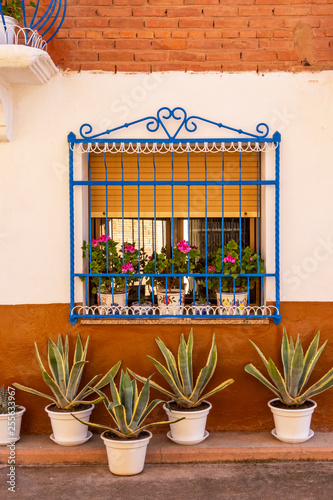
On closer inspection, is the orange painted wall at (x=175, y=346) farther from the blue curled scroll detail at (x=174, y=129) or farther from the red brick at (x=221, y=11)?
the red brick at (x=221, y=11)

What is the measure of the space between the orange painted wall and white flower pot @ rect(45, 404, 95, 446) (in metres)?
0.33

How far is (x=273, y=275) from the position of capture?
5031 millimetres

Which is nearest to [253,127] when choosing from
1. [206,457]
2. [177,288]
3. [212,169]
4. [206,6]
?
[212,169]

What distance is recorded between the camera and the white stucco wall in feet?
16.6

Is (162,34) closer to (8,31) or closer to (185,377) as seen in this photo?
(8,31)

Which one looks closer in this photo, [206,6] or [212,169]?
[206,6]

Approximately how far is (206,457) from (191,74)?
3.06 meters

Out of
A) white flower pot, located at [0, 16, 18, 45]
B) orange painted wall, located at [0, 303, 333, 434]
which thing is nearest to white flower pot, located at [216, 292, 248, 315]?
orange painted wall, located at [0, 303, 333, 434]

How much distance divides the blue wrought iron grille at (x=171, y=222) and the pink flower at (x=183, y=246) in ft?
0.04

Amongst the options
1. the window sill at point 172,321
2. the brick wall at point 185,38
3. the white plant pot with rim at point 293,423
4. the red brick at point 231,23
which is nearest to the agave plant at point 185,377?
the window sill at point 172,321

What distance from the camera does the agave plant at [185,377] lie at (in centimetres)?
476

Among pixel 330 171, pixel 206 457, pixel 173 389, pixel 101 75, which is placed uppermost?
pixel 101 75

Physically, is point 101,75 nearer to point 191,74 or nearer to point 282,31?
point 191,74

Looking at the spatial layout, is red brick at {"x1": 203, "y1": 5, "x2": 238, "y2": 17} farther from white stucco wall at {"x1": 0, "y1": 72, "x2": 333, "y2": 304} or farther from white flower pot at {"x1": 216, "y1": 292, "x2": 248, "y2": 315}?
white flower pot at {"x1": 216, "y1": 292, "x2": 248, "y2": 315}
